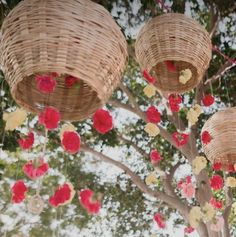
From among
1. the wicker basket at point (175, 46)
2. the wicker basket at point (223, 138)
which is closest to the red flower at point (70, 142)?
the wicker basket at point (175, 46)

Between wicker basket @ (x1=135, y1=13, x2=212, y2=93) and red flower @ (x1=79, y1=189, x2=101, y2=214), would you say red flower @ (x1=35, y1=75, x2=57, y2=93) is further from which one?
wicker basket @ (x1=135, y1=13, x2=212, y2=93)

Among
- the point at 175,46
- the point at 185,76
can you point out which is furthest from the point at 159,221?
the point at 175,46

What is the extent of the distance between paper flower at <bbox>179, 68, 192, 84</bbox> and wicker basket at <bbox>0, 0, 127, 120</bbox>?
513 millimetres

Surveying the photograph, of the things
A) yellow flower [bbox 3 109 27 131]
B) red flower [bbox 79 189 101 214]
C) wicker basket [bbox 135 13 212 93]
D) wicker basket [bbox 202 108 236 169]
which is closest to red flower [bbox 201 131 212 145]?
wicker basket [bbox 202 108 236 169]

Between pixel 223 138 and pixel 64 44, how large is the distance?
1.26 m

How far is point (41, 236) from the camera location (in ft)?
21.7

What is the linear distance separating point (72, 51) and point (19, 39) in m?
0.15

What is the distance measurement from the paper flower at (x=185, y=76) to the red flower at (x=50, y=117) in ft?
2.06

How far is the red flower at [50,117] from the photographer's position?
4.42ft

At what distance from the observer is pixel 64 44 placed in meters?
1.23

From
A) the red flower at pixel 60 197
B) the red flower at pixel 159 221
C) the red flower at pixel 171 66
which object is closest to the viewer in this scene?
the red flower at pixel 60 197

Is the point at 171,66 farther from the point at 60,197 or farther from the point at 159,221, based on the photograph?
the point at 159,221

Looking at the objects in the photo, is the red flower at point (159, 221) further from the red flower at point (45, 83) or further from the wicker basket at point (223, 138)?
the red flower at point (45, 83)

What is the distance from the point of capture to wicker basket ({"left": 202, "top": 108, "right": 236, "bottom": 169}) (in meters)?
2.26
